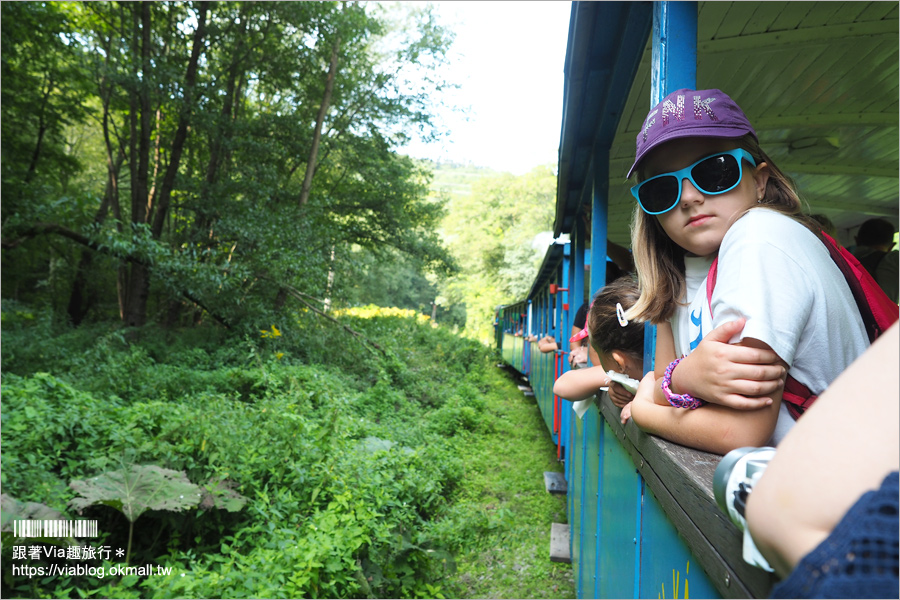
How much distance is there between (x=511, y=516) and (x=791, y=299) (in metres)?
5.14

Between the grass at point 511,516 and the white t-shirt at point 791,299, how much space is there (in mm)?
3906

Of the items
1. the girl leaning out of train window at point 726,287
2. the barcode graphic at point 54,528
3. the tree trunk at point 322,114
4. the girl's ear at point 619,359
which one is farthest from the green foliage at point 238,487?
the tree trunk at point 322,114

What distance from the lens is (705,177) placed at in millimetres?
1297

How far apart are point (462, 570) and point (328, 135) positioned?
15402 mm

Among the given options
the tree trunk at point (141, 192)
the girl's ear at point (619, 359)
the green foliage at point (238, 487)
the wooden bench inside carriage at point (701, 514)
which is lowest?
the green foliage at point (238, 487)

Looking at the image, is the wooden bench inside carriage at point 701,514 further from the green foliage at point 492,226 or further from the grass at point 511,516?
the green foliage at point 492,226

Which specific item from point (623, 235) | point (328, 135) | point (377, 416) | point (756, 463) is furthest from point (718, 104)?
point (328, 135)

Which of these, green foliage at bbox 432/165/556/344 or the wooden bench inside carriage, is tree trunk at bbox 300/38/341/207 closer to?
the wooden bench inside carriage

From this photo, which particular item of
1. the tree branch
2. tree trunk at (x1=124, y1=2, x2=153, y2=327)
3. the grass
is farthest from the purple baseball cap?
tree trunk at (x1=124, y1=2, x2=153, y2=327)

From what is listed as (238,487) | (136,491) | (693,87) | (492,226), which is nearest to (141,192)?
(238,487)

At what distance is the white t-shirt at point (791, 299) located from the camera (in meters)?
0.93

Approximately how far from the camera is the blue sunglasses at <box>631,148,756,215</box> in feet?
4.15

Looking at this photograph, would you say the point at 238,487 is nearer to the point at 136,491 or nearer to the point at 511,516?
the point at 136,491

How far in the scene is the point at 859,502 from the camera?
0.42m
